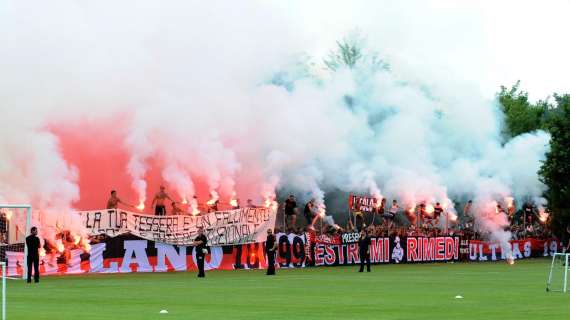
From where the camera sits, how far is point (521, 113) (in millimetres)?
95750

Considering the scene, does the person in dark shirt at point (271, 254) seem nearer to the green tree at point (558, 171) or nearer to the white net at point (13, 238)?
the white net at point (13, 238)

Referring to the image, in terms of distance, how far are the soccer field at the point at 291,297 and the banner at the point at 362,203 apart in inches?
674

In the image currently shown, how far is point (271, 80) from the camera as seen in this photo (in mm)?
65875

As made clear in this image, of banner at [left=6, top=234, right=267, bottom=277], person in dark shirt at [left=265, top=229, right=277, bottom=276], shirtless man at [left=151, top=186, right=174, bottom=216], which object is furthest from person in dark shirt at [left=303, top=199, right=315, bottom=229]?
person in dark shirt at [left=265, top=229, right=277, bottom=276]

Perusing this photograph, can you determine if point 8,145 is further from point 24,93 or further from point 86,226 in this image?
point 86,226

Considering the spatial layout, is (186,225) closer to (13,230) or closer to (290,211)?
(13,230)

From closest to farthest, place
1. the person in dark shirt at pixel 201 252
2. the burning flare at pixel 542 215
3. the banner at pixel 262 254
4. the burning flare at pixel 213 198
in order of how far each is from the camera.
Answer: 1. the person in dark shirt at pixel 201 252
2. the banner at pixel 262 254
3. the burning flare at pixel 213 198
4. the burning flare at pixel 542 215

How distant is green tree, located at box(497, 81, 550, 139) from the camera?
92.1 m

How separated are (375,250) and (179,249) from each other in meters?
11.8

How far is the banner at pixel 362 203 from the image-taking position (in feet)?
196

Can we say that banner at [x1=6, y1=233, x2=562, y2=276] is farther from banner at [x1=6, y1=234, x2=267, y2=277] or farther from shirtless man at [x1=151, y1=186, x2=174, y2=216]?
shirtless man at [x1=151, y1=186, x2=174, y2=216]

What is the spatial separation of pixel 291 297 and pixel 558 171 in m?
42.0

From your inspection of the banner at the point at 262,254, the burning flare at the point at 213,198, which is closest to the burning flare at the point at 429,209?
the banner at the point at 262,254

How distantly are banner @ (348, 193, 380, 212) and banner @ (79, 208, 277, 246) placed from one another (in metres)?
6.84
